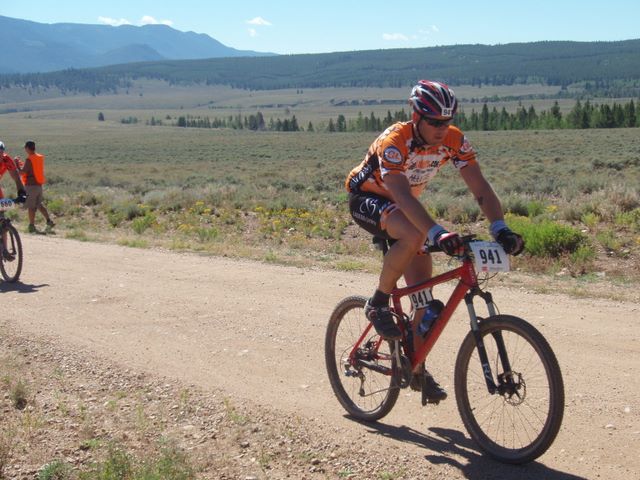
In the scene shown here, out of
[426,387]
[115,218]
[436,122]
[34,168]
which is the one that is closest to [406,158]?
[436,122]

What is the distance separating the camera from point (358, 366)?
5.19 m

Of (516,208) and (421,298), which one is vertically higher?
(421,298)

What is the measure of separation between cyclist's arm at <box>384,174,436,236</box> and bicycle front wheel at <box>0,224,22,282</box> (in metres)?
7.18

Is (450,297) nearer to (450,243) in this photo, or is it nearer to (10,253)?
(450,243)

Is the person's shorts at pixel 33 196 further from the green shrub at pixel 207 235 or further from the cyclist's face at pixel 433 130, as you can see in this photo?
the cyclist's face at pixel 433 130

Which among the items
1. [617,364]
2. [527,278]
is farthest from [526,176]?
[617,364]

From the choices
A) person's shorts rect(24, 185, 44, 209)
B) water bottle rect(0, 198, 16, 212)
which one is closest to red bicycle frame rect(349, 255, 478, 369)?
water bottle rect(0, 198, 16, 212)

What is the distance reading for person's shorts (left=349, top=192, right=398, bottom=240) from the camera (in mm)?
4586

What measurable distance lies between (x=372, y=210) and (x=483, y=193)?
2.13ft

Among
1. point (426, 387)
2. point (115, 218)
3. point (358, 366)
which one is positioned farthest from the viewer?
point (115, 218)

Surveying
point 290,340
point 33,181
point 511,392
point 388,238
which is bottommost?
point 290,340

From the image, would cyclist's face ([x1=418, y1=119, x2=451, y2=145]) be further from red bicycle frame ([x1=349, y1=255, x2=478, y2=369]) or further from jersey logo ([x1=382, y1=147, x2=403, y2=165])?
red bicycle frame ([x1=349, y1=255, x2=478, y2=369])

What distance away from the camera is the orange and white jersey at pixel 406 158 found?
443 cm

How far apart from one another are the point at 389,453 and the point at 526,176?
30.1 meters
